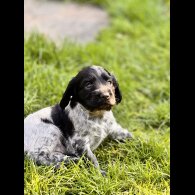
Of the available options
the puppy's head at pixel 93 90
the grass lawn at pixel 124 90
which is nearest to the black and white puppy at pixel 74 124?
the puppy's head at pixel 93 90

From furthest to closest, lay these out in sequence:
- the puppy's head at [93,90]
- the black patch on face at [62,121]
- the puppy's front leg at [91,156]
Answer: the black patch on face at [62,121]
the puppy's front leg at [91,156]
the puppy's head at [93,90]

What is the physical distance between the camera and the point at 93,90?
4785 mm

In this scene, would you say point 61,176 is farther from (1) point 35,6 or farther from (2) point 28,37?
(1) point 35,6

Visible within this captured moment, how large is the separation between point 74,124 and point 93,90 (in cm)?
45

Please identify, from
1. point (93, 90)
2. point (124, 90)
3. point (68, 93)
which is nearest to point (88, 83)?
point (93, 90)

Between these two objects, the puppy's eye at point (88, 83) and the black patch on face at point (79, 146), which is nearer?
the puppy's eye at point (88, 83)

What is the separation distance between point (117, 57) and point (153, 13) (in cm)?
181

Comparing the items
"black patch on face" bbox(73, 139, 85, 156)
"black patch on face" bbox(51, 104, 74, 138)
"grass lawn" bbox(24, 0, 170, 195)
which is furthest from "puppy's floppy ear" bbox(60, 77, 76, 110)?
"grass lawn" bbox(24, 0, 170, 195)

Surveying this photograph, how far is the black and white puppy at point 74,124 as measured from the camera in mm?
4875

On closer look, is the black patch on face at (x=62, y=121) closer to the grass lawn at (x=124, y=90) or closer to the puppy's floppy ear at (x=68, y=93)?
the puppy's floppy ear at (x=68, y=93)

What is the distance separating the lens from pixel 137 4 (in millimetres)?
9836

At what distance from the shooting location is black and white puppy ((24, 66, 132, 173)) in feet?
16.0
